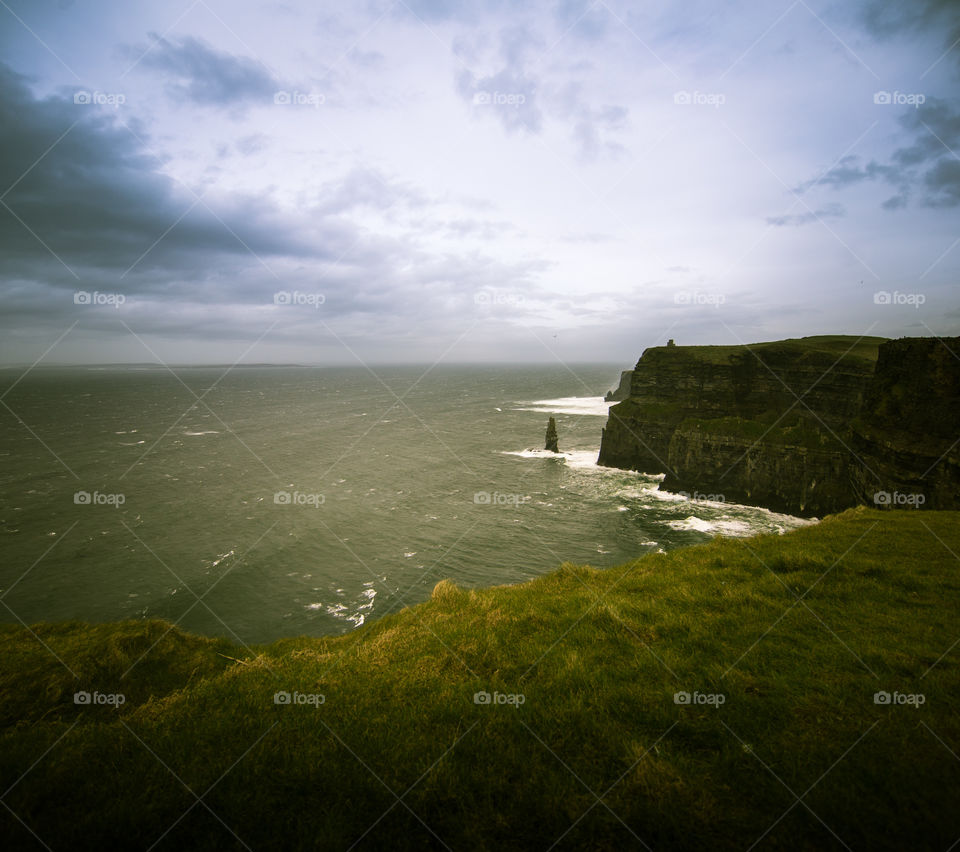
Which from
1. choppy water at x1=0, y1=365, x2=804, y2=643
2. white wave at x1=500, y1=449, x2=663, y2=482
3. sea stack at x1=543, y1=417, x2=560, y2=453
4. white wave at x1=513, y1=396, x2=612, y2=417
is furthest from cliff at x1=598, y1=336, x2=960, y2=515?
white wave at x1=513, y1=396, x2=612, y2=417

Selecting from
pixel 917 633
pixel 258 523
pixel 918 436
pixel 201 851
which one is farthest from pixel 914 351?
pixel 258 523

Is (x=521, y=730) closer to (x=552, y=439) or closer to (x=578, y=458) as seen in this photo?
(x=578, y=458)

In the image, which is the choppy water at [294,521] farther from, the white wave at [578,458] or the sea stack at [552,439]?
the sea stack at [552,439]

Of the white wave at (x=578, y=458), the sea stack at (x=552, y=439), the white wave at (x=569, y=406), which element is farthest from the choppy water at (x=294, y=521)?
the white wave at (x=569, y=406)

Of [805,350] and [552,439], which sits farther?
[552,439]

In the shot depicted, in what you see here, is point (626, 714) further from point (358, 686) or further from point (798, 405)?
point (798, 405)

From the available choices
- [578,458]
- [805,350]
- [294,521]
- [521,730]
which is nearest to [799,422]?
[805,350]
